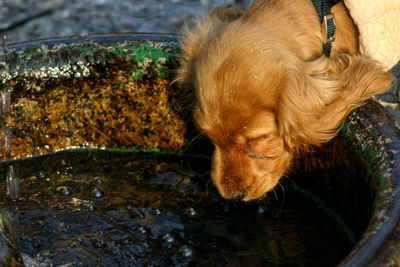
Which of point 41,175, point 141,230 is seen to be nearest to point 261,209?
point 141,230

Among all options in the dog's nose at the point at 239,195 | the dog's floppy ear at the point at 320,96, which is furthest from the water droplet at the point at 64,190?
the dog's floppy ear at the point at 320,96

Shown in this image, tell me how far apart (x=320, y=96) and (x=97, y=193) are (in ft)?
4.58

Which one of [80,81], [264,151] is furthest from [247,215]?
[80,81]

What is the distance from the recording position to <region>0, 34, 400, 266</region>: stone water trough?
2.56 metres

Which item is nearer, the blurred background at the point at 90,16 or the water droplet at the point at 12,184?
the water droplet at the point at 12,184

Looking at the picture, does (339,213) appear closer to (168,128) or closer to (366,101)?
(366,101)

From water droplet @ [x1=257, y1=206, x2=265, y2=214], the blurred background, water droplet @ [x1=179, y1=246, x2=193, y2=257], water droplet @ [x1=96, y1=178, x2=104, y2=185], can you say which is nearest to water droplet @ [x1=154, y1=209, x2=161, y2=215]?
water droplet @ [x1=179, y1=246, x2=193, y2=257]

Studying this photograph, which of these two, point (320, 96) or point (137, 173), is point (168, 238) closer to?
point (137, 173)

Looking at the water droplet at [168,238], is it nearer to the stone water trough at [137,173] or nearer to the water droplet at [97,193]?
the stone water trough at [137,173]

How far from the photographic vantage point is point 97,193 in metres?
3.10

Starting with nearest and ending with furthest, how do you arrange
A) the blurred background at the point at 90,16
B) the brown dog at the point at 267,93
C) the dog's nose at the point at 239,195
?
the brown dog at the point at 267,93 → the dog's nose at the point at 239,195 → the blurred background at the point at 90,16

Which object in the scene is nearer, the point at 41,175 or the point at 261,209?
the point at 261,209

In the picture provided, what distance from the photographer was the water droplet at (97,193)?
10.1ft

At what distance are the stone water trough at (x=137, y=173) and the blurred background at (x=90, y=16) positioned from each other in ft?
12.8
